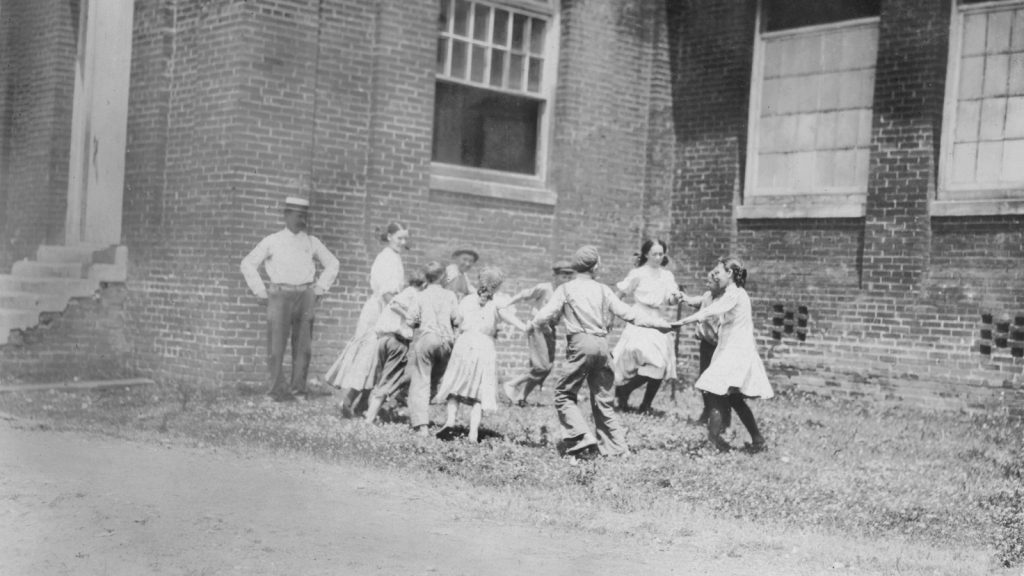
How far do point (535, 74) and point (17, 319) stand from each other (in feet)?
21.1

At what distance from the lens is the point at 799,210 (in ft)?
43.2

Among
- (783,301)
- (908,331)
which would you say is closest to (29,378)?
(783,301)

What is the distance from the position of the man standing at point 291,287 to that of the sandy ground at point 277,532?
140 inches

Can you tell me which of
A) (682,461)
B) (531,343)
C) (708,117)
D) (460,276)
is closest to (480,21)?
(708,117)

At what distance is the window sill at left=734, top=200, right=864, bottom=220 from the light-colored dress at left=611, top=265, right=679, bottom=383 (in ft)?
8.45

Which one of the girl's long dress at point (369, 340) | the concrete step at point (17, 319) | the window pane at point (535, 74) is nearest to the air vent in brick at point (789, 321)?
the window pane at point (535, 74)

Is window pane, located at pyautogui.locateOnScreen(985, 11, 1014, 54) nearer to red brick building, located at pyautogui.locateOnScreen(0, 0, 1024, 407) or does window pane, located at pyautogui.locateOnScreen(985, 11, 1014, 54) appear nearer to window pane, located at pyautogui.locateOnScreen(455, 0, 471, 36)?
red brick building, located at pyautogui.locateOnScreen(0, 0, 1024, 407)

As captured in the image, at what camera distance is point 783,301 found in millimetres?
13281

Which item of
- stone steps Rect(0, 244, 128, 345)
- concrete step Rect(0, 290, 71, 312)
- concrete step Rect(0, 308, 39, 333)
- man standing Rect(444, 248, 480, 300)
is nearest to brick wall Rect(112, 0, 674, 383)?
stone steps Rect(0, 244, 128, 345)

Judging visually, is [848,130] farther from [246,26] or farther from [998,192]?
[246,26]

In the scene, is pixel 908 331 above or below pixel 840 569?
above

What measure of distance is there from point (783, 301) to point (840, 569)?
296 inches

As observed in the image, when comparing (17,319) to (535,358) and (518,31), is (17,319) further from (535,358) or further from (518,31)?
(518,31)

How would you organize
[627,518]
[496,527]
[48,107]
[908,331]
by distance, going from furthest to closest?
→ [48,107] < [908,331] < [627,518] < [496,527]
